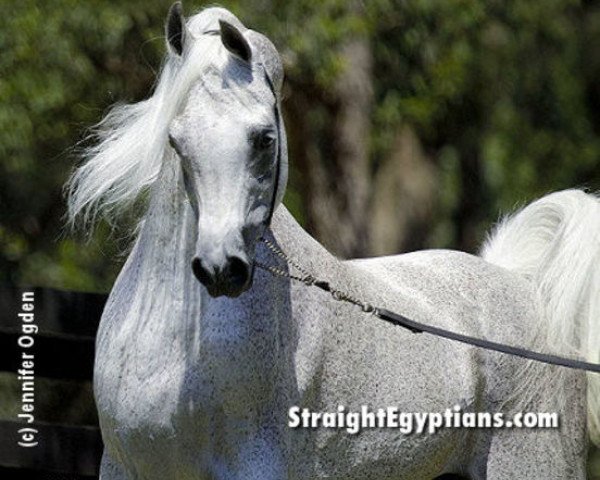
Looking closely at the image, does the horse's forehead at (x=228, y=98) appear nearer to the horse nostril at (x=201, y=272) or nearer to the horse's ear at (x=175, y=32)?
the horse's ear at (x=175, y=32)

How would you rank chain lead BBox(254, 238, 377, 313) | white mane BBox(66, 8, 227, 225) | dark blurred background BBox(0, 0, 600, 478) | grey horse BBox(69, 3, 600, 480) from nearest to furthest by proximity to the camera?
1. grey horse BBox(69, 3, 600, 480)
2. white mane BBox(66, 8, 227, 225)
3. chain lead BBox(254, 238, 377, 313)
4. dark blurred background BBox(0, 0, 600, 478)

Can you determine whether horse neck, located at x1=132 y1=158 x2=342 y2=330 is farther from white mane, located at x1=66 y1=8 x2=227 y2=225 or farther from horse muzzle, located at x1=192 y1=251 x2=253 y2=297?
horse muzzle, located at x1=192 y1=251 x2=253 y2=297

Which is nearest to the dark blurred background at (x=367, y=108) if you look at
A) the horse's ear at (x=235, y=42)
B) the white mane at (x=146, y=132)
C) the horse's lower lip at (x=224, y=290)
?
the white mane at (x=146, y=132)

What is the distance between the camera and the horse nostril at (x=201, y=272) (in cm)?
359

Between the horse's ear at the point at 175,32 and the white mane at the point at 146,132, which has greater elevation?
the horse's ear at the point at 175,32

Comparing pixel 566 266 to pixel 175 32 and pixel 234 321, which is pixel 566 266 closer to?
pixel 234 321

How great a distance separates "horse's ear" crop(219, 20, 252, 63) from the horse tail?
1699mm

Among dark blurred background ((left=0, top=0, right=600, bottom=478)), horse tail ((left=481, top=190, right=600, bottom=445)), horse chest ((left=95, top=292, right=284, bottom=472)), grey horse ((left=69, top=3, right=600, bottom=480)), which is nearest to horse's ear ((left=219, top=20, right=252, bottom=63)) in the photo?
grey horse ((left=69, top=3, right=600, bottom=480))

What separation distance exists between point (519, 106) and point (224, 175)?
6615mm

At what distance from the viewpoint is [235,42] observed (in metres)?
3.83

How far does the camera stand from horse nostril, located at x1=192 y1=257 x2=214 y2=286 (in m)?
3.59

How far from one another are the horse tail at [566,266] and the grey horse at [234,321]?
37cm

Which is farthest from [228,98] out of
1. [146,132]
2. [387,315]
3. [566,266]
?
[566,266]

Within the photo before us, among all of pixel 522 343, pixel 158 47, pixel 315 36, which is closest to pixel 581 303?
pixel 522 343
